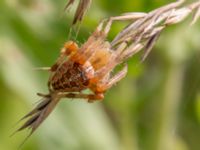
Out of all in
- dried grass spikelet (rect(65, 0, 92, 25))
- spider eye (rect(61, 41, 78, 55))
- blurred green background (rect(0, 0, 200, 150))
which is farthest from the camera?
blurred green background (rect(0, 0, 200, 150))

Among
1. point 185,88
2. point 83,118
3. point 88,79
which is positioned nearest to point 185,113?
point 185,88

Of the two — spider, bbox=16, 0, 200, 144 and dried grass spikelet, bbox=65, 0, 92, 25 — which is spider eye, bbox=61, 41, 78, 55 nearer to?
spider, bbox=16, 0, 200, 144

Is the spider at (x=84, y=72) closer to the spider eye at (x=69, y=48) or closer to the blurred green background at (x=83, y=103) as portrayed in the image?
the spider eye at (x=69, y=48)

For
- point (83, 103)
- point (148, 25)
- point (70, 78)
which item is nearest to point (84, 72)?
point (70, 78)

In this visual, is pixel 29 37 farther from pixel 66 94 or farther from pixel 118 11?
pixel 66 94

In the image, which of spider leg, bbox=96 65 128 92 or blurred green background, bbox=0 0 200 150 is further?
blurred green background, bbox=0 0 200 150

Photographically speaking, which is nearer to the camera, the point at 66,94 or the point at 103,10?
the point at 66,94

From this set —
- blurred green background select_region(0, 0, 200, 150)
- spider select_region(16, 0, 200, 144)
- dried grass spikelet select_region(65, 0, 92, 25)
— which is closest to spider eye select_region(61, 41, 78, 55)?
spider select_region(16, 0, 200, 144)
